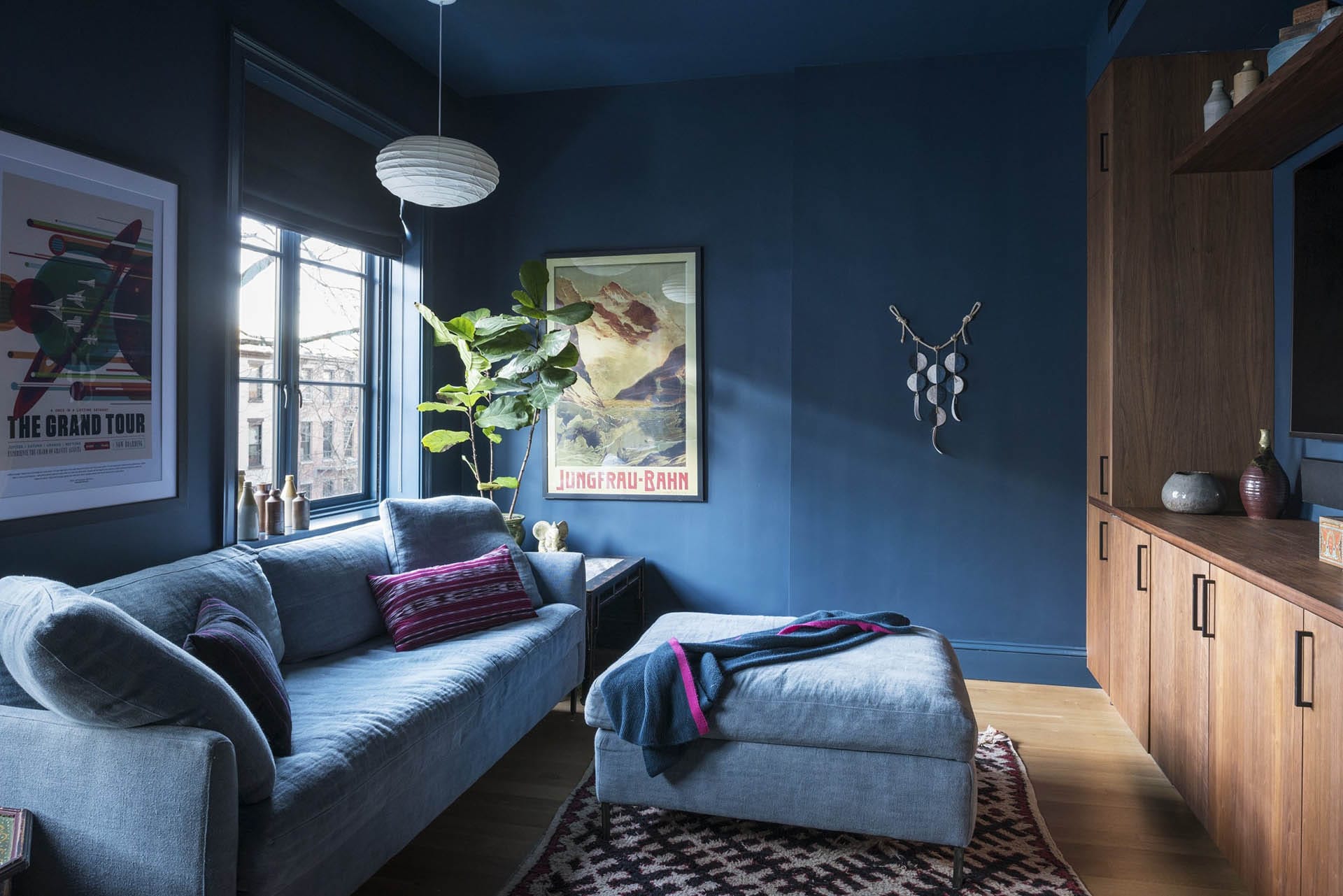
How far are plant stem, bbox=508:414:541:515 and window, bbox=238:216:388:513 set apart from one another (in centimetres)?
67

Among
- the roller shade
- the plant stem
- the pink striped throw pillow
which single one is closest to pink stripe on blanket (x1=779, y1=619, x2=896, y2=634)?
the pink striped throw pillow

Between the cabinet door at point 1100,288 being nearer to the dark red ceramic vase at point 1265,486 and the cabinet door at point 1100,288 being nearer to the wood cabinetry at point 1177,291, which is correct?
the wood cabinetry at point 1177,291

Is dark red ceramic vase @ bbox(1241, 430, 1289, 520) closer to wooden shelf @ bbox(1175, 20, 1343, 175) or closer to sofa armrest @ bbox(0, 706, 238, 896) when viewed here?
wooden shelf @ bbox(1175, 20, 1343, 175)

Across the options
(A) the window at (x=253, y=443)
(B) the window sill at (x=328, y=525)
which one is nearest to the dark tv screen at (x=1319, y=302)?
(B) the window sill at (x=328, y=525)

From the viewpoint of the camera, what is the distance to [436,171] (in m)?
2.97

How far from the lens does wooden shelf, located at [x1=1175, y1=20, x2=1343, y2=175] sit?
219 centimetres

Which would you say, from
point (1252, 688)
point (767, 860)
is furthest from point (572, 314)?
point (1252, 688)

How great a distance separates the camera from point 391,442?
13.5ft

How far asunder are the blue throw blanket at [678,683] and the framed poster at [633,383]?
1.75m

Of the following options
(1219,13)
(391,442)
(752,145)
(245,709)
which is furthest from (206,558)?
(1219,13)

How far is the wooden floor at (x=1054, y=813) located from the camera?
7.32 ft

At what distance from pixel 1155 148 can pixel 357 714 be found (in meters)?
3.48

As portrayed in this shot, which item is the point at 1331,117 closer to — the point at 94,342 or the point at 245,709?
the point at 245,709

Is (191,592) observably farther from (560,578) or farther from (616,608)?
(616,608)
